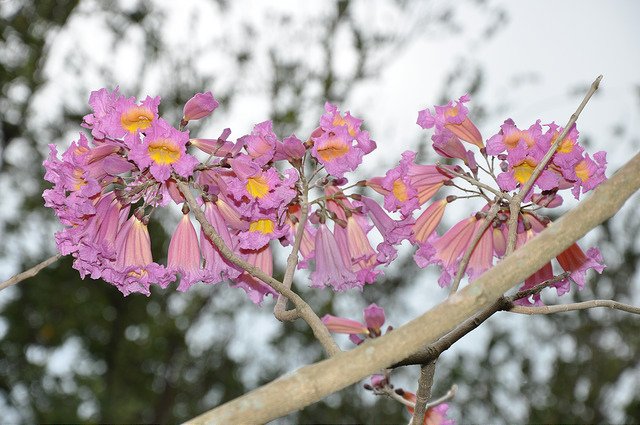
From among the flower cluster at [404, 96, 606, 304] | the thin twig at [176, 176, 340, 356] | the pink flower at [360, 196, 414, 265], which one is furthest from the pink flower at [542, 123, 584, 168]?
the thin twig at [176, 176, 340, 356]

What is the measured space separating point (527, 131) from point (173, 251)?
0.83m

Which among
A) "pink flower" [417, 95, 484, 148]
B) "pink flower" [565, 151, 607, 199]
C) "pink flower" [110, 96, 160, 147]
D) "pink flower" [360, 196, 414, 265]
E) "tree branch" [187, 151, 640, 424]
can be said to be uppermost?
"pink flower" [110, 96, 160, 147]

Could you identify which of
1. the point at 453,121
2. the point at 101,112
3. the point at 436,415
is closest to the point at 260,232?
the point at 101,112

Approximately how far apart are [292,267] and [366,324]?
555mm

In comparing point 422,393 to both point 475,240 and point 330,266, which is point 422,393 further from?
point 330,266

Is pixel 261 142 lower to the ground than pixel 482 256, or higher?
higher

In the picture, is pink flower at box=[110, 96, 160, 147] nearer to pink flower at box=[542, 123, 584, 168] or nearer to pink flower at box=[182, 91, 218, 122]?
pink flower at box=[182, 91, 218, 122]

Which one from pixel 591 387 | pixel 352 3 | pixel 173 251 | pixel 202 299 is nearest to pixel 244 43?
pixel 352 3

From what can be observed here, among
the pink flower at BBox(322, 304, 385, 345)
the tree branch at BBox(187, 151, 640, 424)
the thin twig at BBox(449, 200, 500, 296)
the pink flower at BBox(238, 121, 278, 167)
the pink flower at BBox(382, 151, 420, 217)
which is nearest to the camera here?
the tree branch at BBox(187, 151, 640, 424)

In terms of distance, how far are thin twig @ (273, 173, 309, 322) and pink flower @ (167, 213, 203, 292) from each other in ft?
0.89

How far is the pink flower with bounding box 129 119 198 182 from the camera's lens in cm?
158

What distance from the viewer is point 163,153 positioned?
1595 millimetres

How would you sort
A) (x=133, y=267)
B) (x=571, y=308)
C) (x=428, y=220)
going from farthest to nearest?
1. (x=428, y=220)
2. (x=133, y=267)
3. (x=571, y=308)

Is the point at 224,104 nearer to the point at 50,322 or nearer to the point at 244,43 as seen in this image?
the point at 244,43
